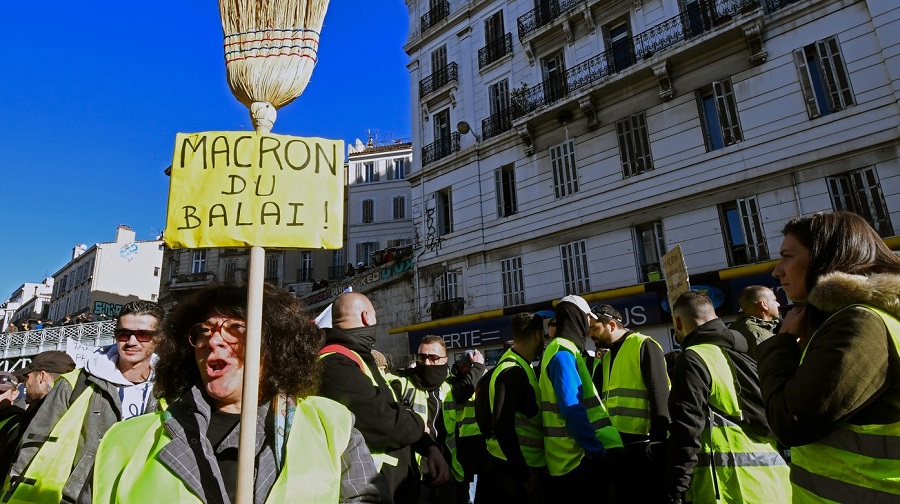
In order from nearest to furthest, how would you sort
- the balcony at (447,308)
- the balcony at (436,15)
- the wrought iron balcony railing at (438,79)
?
the balcony at (447,308), the wrought iron balcony railing at (438,79), the balcony at (436,15)

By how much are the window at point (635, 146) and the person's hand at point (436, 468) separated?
13003mm

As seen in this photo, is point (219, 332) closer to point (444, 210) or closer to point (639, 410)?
point (639, 410)

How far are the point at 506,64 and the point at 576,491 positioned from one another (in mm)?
17465

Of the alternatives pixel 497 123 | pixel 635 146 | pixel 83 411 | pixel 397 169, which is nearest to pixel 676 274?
pixel 83 411

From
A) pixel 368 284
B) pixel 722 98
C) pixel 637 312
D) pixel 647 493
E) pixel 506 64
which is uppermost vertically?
pixel 506 64

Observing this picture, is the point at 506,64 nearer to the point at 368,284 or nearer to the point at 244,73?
the point at 368,284

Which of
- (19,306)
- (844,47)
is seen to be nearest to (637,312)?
(844,47)

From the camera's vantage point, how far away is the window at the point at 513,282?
658 inches

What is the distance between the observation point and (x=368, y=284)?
872 inches

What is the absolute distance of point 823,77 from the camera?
11883 millimetres

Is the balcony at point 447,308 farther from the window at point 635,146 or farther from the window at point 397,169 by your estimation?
the window at point 397,169

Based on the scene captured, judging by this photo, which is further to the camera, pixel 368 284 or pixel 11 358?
pixel 11 358

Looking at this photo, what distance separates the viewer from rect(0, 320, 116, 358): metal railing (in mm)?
26750

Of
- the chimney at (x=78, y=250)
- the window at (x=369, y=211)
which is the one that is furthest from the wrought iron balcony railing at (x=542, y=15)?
the chimney at (x=78, y=250)
